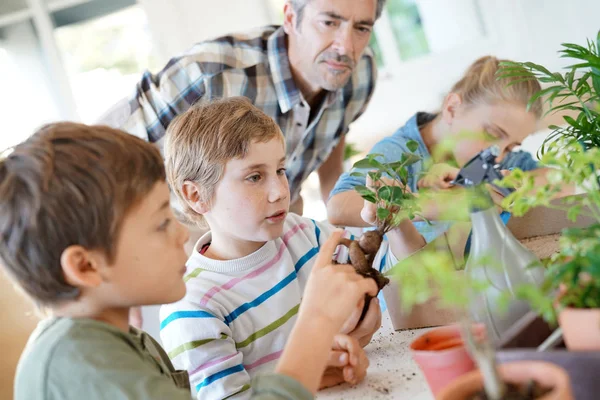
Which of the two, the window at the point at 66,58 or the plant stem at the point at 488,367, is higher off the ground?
the window at the point at 66,58

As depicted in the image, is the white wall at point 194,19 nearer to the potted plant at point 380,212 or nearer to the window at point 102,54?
the window at point 102,54

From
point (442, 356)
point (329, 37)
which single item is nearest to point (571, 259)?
point (442, 356)

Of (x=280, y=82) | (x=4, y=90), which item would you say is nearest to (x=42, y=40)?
(x=4, y=90)

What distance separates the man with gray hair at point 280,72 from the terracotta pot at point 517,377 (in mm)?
1564

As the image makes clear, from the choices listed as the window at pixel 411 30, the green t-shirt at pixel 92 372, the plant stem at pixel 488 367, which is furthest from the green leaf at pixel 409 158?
the window at pixel 411 30

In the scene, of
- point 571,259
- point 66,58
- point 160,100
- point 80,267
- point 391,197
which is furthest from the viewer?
point 66,58

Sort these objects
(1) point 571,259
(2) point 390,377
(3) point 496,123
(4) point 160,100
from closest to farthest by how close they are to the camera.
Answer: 1. (1) point 571,259
2. (2) point 390,377
3. (3) point 496,123
4. (4) point 160,100

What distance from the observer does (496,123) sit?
6.20 feet

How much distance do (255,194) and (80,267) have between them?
58 centimetres

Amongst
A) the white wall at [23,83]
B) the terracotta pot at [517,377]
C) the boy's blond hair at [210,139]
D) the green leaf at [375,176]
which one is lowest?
the terracotta pot at [517,377]

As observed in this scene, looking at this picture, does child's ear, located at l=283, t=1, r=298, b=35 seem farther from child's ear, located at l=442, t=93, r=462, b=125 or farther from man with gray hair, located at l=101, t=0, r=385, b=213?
child's ear, located at l=442, t=93, r=462, b=125

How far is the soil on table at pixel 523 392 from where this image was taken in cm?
58

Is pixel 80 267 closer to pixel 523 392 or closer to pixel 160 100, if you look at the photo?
pixel 523 392

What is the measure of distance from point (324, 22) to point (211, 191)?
3.02ft
